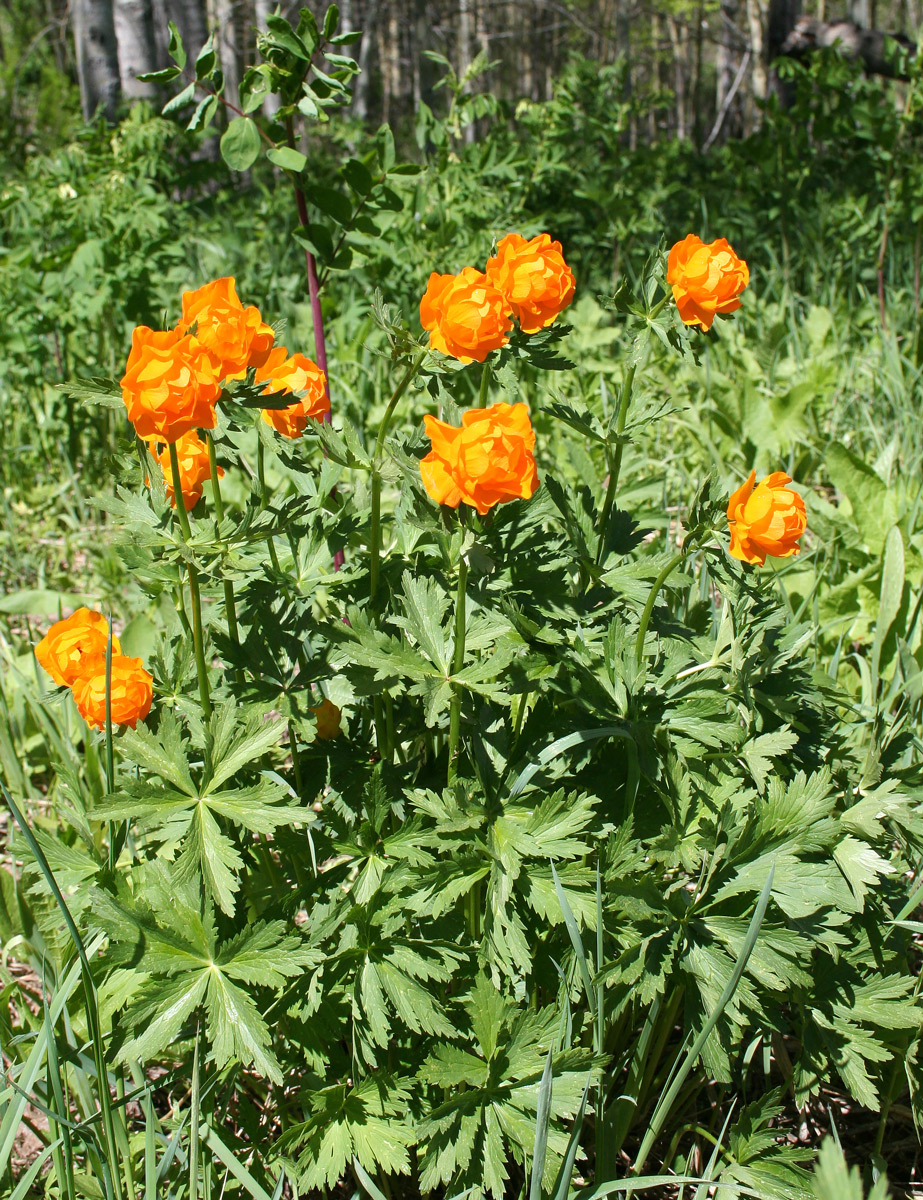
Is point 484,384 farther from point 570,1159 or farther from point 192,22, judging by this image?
point 192,22

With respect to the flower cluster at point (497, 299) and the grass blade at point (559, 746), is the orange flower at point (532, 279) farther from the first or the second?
the grass blade at point (559, 746)

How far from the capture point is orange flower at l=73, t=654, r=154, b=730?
3.68 ft

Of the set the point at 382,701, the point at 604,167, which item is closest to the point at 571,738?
the point at 382,701

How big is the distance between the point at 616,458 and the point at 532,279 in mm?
322

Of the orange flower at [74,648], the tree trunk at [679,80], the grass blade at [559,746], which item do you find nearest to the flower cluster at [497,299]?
the grass blade at [559,746]

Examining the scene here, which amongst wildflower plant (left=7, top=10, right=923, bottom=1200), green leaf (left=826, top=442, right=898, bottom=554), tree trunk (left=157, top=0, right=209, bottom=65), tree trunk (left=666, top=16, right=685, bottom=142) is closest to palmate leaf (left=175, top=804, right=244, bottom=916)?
wildflower plant (left=7, top=10, right=923, bottom=1200)

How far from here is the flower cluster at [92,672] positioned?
3.69 ft

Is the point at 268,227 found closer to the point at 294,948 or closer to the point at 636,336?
the point at 636,336

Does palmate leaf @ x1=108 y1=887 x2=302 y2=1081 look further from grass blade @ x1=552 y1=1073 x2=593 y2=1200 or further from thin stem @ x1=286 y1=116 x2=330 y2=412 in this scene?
thin stem @ x1=286 y1=116 x2=330 y2=412

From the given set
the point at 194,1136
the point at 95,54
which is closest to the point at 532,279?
the point at 194,1136

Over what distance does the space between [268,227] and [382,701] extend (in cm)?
442

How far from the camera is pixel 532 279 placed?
1044 mm

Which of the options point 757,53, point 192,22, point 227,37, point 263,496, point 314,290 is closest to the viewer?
point 263,496

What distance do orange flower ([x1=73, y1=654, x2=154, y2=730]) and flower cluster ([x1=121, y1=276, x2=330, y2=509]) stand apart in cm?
23
